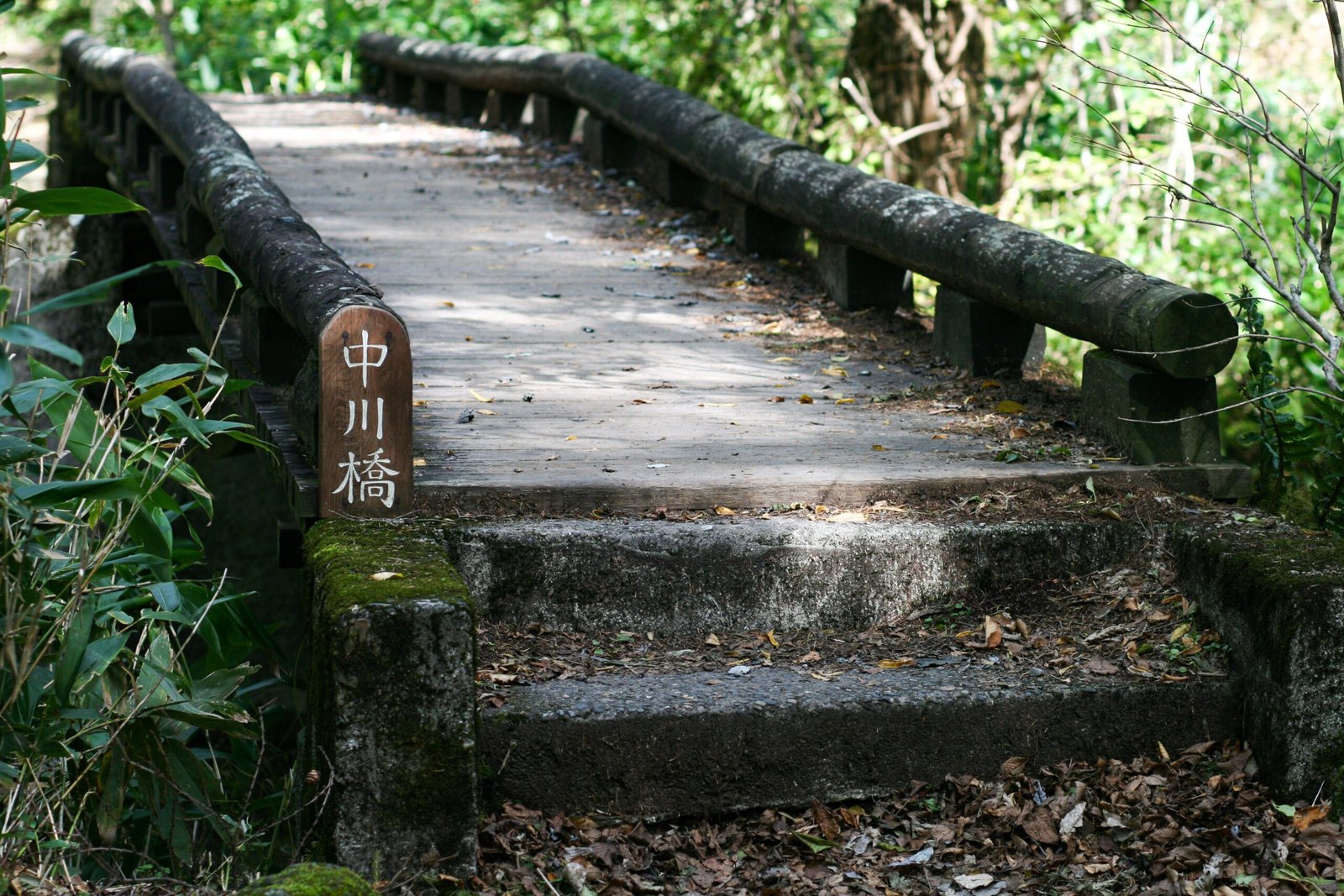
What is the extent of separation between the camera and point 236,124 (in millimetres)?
10906

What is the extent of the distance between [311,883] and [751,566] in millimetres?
1535

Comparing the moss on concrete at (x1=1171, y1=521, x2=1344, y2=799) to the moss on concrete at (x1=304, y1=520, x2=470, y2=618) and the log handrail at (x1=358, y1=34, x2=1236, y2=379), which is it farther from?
the moss on concrete at (x1=304, y1=520, x2=470, y2=618)

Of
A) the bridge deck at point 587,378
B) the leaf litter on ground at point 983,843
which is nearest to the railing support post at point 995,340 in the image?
the bridge deck at point 587,378

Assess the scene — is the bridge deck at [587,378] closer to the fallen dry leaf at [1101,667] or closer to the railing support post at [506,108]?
the fallen dry leaf at [1101,667]

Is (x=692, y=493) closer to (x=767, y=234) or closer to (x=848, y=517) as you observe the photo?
(x=848, y=517)

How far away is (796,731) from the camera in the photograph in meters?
3.31

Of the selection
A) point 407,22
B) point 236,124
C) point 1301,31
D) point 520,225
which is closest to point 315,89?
point 407,22

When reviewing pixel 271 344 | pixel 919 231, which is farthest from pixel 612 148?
pixel 271 344

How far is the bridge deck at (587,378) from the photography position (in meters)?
4.00

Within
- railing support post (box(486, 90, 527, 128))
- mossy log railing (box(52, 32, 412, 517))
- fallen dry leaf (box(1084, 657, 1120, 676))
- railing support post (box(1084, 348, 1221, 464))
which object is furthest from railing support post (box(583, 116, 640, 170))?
fallen dry leaf (box(1084, 657, 1120, 676))

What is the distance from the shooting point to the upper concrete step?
3.69m

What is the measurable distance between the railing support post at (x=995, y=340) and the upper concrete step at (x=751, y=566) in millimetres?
1474

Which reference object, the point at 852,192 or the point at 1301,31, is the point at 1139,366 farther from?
the point at 1301,31

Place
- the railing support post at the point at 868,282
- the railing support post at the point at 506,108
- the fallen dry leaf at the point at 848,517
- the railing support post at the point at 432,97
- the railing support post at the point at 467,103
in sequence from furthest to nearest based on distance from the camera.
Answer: the railing support post at the point at 432,97 → the railing support post at the point at 467,103 → the railing support post at the point at 506,108 → the railing support post at the point at 868,282 → the fallen dry leaf at the point at 848,517
